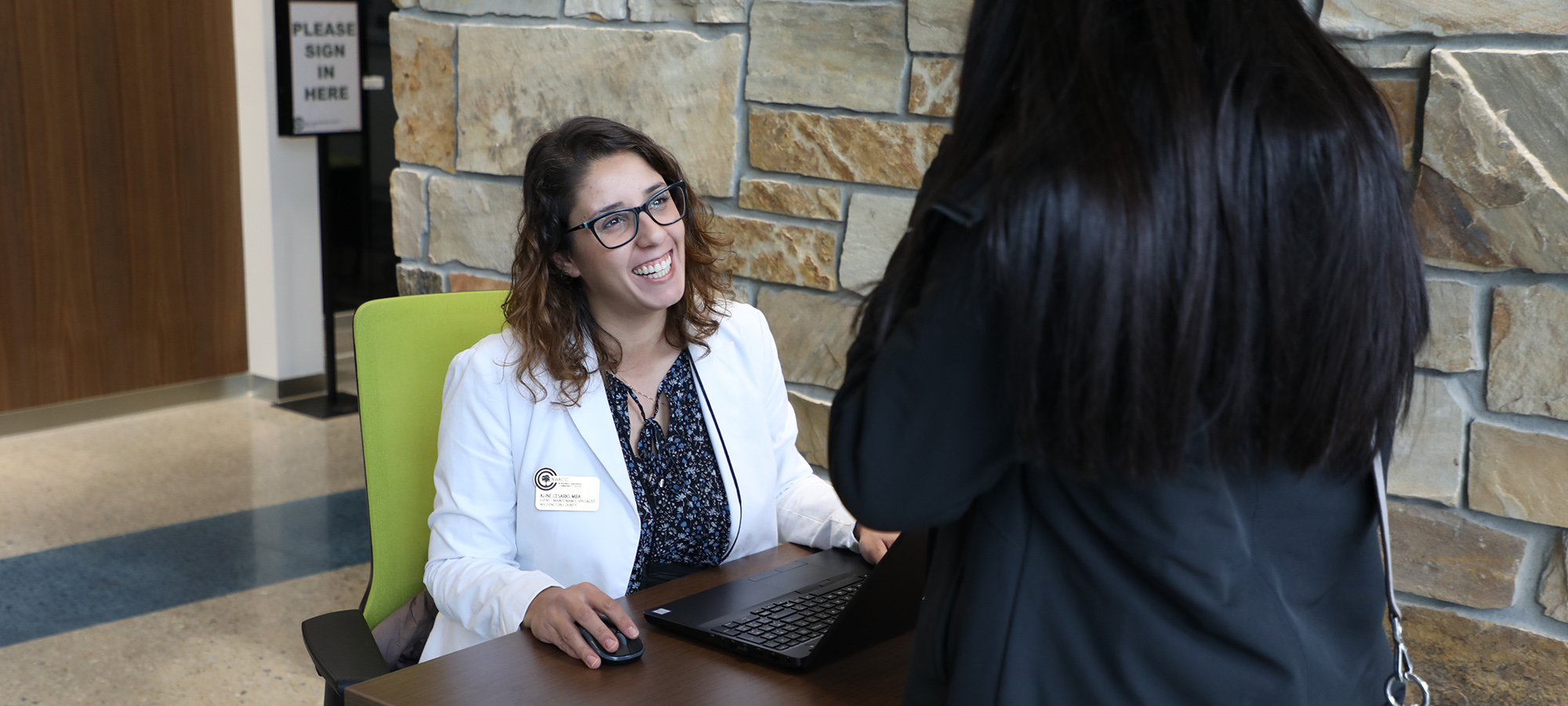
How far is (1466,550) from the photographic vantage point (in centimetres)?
160

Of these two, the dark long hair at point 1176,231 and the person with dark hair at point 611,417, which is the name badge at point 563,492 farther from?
the dark long hair at point 1176,231

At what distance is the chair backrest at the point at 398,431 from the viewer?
1.69 metres

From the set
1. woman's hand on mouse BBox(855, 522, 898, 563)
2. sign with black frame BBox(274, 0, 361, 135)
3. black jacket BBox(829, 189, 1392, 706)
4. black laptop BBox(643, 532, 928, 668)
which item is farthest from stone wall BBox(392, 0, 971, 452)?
sign with black frame BBox(274, 0, 361, 135)

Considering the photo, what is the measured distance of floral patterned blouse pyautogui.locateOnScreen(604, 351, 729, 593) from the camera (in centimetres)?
170

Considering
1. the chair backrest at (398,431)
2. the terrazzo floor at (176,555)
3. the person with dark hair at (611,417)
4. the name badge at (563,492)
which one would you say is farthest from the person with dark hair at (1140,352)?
the terrazzo floor at (176,555)

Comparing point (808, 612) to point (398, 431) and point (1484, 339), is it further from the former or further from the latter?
point (1484, 339)

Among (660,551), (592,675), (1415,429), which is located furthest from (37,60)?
(1415,429)

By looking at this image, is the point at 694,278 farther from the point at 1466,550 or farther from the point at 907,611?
the point at 1466,550

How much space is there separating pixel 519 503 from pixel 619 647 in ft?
1.44

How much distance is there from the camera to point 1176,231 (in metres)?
0.72

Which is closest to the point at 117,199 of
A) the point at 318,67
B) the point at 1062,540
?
the point at 318,67

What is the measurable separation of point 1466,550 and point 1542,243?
411 millimetres

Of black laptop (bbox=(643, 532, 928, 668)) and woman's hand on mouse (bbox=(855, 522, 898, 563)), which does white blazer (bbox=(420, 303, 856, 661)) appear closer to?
woman's hand on mouse (bbox=(855, 522, 898, 563))

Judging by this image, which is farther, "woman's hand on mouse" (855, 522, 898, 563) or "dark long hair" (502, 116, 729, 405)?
"dark long hair" (502, 116, 729, 405)
